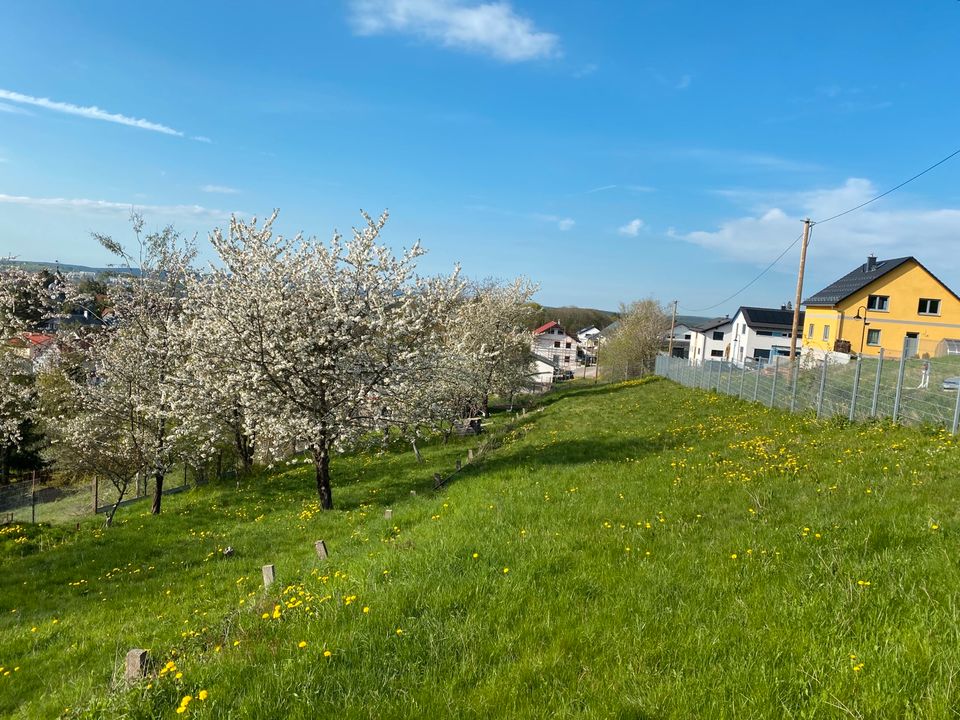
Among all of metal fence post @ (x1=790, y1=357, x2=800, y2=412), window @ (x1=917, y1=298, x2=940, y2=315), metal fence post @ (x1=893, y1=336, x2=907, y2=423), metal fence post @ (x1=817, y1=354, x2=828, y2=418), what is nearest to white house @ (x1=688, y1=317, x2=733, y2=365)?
window @ (x1=917, y1=298, x2=940, y2=315)

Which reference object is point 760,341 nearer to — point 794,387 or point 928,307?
point 928,307

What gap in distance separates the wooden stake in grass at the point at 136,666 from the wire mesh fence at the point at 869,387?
47.5ft

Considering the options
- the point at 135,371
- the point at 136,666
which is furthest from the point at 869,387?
the point at 135,371

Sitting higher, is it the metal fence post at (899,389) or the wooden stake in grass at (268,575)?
the metal fence post at (899,389)

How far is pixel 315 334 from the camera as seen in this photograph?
14.1 metres

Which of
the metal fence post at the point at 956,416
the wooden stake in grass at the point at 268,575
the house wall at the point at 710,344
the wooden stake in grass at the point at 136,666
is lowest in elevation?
the wooden stake in grass at the point at 268,575

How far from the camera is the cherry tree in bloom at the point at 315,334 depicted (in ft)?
46.7

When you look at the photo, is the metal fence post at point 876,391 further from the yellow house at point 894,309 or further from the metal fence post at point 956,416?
the yellow house at point 894,309

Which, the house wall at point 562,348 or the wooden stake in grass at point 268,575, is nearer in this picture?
the wooden stake in grass at point 268,575

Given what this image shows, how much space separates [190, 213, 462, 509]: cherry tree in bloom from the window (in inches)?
1917

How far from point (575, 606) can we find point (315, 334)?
10.8 metres

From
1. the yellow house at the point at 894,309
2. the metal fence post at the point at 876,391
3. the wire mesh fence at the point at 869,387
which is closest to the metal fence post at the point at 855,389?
the wire mesh fence at the point at 869,387

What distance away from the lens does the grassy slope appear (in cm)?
382

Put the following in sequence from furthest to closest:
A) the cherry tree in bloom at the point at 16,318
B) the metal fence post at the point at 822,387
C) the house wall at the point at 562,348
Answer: the house wall at the point at 562,348 → the cherry tree in bloom at the point at 16,318 → the metal fence post at the point at 822,387
